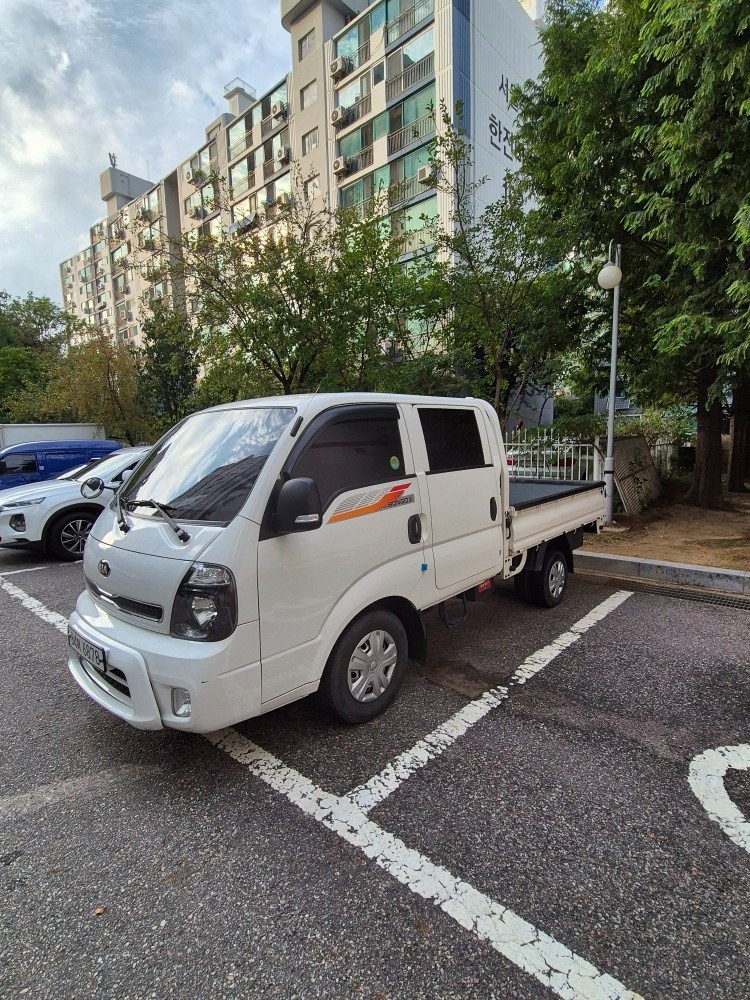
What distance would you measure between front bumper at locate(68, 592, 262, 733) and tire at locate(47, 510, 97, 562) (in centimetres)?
583

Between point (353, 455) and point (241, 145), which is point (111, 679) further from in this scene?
point (241, 145)

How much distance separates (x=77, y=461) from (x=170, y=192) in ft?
130

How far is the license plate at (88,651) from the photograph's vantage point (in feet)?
8.64

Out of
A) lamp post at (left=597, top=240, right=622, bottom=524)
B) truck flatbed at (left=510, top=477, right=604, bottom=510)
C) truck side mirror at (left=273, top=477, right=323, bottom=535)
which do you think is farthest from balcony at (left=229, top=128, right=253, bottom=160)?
truck side mirror at (left=273, top=477, right=323, bottom=535)

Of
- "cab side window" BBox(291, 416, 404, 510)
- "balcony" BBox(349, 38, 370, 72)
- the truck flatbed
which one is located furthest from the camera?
"balcony" BBox(349, 38, 370, 72)

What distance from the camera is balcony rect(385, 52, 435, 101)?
64.7ft

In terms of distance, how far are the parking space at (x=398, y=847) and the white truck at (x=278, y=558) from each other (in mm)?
436

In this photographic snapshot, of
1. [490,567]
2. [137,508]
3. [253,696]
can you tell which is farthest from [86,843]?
[490,567]

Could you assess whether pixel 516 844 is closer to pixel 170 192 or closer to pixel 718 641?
pixel 718 641

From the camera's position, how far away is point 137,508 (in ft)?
9.53

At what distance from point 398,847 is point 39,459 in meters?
10.5

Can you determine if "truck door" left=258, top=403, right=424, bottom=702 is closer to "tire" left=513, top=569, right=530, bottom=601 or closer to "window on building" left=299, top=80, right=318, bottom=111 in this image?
"tire" left=513, top=569, right=530, bottom=601

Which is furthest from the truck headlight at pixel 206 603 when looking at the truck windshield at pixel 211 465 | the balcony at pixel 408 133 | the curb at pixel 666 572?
the balcony at pixel 408 133

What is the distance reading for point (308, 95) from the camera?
2528cm
